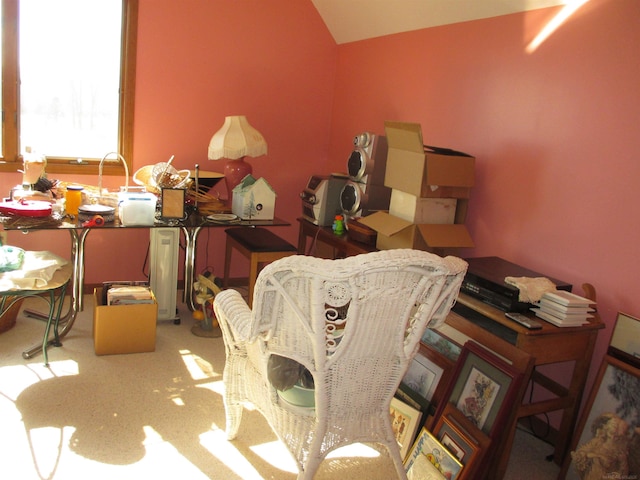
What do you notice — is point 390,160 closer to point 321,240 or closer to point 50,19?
point 321,240

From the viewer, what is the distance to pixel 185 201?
3254 mm

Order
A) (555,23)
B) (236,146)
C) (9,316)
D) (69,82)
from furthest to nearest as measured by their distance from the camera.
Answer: (69,82)
(236,146)
(9,316)
(555,23)

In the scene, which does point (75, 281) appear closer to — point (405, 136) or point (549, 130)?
point (405, 136)

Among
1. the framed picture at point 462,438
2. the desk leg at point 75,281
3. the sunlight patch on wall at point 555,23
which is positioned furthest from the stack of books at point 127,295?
the sunlight patch on wall at point 555,23

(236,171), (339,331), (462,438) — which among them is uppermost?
(236,171)

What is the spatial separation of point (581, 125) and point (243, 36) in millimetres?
2404

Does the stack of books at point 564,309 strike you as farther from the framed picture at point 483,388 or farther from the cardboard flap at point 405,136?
the cardboard flap at point 405,136

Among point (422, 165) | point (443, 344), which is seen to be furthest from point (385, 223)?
point (443, 344)

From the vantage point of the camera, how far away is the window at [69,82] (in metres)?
3.50

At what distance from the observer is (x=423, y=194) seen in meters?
Answer: 2.84

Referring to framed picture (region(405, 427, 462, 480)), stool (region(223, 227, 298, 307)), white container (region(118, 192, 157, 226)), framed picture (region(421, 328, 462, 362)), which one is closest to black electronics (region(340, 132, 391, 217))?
stool (region(223, 227, 298, 307))

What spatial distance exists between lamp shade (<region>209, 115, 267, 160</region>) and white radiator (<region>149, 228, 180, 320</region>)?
0.57 metres

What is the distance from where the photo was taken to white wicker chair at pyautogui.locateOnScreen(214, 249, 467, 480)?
167 cm

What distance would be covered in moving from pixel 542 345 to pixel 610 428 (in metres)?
0.36
